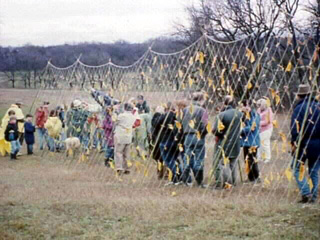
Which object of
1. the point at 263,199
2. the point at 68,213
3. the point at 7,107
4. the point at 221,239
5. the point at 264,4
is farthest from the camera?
the point at 264,4

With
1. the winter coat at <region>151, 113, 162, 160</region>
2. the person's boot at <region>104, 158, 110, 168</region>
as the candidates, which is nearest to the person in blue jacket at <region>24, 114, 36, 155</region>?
the person's boot at <region>104, 158, 110, 168</region>

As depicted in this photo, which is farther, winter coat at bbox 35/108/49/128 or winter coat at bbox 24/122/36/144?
winter coat at bbox 35/108/49/128

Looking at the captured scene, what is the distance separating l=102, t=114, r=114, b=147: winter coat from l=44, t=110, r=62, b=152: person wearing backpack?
2.90m

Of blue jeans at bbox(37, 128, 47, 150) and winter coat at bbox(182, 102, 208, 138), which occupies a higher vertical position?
winter coat at bbox(182, 102, 208, 138)

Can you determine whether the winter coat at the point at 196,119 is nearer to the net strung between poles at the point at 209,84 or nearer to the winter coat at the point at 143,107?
the net strung between poles at the point at 209,84

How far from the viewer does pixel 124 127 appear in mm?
10172

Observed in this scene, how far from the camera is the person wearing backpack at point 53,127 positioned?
13844 mm

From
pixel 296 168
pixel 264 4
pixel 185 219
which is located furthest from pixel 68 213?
pixel 264 4

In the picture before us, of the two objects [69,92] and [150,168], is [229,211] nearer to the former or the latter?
[150,168]

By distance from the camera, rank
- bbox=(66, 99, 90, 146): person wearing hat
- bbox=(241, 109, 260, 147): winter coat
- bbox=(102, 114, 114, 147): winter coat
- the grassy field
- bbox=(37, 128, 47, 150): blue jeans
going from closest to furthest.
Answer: the grassy field < bbox=(241, 109, 260, 147): winter coat < bbox=(102, 114, 114, 147): winter coat < bbox=(66, 99, 90, 146): person wearing hat < bbox=(37, 128, 47, 150): blue jeans

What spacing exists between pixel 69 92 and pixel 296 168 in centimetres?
934

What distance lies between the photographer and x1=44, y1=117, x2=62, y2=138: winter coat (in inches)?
545

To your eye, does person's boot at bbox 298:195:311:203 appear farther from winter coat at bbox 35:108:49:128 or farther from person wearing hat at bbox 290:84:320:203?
winter coat at bbox 35:108:49:128

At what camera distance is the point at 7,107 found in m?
14.9
